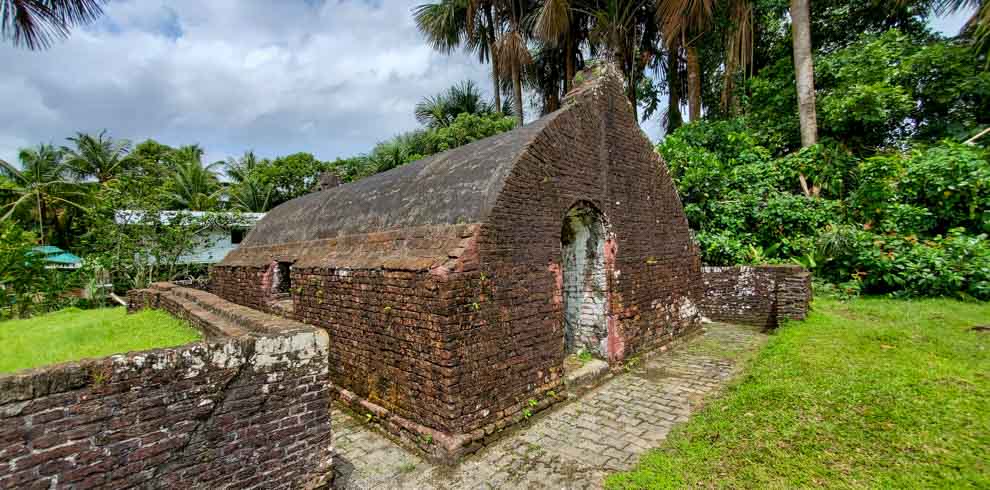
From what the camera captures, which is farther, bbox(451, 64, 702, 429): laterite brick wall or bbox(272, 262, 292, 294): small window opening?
bbox(272, 262, 292, 294): small window opening

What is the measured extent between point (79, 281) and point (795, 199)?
922 inches

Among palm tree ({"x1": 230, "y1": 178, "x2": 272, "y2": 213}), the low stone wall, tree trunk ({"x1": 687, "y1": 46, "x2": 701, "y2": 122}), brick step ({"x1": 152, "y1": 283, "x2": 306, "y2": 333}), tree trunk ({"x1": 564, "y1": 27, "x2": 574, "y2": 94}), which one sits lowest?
the low stone wall

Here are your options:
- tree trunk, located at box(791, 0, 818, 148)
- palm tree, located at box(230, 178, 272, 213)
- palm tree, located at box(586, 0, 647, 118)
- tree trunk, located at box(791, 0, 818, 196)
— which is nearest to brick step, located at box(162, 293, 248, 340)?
palm tree, located at box(586, 0, 647, 118)

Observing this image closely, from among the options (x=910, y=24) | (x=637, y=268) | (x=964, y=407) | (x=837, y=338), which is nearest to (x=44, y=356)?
(x=637, y=268)

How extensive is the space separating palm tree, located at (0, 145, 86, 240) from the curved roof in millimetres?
22056

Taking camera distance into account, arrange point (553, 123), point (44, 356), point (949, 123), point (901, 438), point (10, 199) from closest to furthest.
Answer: point (901, 438) → point (44, 356) → point (553, 123) → point (949, 123) → point (10, 199)

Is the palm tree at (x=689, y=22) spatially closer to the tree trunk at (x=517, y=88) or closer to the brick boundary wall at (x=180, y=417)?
the tree trunk at (x=517, y=88)

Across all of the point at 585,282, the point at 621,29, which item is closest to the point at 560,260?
the point at 585,282

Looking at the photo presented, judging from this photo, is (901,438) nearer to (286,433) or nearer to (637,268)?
(637,268)

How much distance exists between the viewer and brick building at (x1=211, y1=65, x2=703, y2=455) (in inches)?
168

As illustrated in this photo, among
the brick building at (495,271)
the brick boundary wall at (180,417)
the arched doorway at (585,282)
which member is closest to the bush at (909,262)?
the brick building at (495,271)

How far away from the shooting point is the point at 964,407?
3.98 m

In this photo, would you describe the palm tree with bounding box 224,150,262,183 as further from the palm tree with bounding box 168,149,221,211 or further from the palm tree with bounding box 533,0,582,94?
the palm tree with bounding box 533,0,582,94

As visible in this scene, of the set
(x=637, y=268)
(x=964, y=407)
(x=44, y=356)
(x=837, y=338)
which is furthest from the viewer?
(x=637, y=268)
